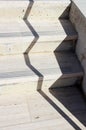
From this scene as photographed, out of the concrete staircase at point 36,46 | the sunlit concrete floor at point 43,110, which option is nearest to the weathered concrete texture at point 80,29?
the concrete staircase at point 36,46

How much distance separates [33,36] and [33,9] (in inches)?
10.1

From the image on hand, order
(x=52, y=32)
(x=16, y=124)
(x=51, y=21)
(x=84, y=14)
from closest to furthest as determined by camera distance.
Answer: (x=16, y=124)
(x=84, y=14)
(x=52, y=32)
(x=51, y=21)

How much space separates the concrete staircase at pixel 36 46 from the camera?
1.84 m

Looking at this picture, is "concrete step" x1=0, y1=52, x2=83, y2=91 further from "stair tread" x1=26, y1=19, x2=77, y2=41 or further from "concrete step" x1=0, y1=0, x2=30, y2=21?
"concrete step" x1=0, y1=0, x2=30, y2=21

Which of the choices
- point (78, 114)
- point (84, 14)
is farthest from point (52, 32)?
point (78, 114)

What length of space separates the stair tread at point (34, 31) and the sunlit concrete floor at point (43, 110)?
0.42 meters

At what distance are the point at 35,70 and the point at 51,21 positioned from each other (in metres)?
0.50

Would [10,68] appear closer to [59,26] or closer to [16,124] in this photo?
[16,124]

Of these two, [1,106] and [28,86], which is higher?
[28,86]

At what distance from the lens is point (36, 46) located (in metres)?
1.96

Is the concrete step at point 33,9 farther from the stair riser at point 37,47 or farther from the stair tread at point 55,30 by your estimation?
the stair riser at point 37,47

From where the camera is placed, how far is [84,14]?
1826mm

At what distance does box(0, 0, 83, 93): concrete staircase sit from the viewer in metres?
1.84

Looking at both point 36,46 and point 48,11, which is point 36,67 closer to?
point 36,46
